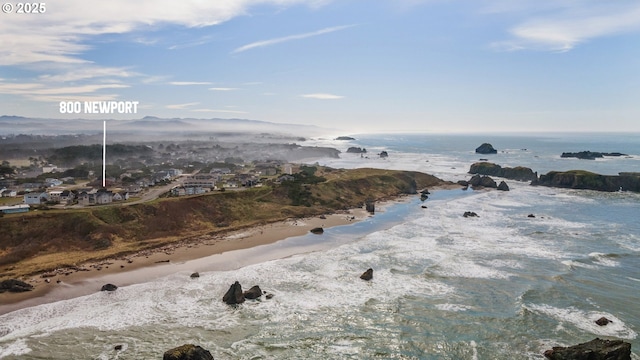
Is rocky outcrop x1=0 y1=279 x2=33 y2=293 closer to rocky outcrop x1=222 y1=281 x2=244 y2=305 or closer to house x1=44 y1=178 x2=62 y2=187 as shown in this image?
rocky outcrop x1=222 y1=281 x2=244 y2=305

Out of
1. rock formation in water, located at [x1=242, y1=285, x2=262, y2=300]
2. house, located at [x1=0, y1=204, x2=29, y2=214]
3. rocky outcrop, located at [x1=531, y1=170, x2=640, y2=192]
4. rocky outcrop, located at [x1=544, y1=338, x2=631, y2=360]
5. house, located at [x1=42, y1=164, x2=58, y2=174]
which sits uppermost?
rocky outcrop, located at [x1=531, y1=170, x2=640, y2=192]

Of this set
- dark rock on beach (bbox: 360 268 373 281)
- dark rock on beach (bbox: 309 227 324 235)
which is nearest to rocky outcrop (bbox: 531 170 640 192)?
dark rock on beach (bbox: 309 227 324 235)

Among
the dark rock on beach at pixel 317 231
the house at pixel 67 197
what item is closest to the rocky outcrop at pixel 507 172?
the dark rock on beach at pixel 317 231

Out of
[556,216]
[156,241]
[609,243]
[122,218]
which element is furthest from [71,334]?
[556,216]

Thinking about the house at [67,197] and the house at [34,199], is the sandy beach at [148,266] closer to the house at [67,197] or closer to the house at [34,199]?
the house at [67,197]

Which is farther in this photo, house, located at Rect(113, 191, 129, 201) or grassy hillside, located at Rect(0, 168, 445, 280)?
house, located at Rect(113, 191, 129, 201)

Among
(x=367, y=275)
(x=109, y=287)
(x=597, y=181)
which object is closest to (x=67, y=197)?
(x=109, y=287)

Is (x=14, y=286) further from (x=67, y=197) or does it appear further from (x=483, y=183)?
(x=483, y=183)
